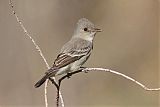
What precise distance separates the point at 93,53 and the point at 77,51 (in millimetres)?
3673

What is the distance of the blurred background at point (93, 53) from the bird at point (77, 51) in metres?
2.09

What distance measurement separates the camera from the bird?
5.14m

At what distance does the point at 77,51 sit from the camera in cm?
547

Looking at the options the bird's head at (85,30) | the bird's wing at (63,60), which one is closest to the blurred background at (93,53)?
the bird's head at (85,30)

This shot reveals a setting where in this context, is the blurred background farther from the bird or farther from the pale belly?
the pale belly

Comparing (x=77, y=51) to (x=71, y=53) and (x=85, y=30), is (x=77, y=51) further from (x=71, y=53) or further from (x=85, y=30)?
(x=85, y=30)

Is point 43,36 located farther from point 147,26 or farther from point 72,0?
point 147,26

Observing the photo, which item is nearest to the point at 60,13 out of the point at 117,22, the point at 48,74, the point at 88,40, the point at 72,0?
the point at 72,0

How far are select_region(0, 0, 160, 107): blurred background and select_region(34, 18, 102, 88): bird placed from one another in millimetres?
2086

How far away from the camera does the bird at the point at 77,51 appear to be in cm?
514

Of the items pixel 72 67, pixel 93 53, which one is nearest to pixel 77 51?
pixel 72 67

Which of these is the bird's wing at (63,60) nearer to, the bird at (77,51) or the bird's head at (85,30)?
the bird at (77,51)

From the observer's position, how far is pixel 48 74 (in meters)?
4.45

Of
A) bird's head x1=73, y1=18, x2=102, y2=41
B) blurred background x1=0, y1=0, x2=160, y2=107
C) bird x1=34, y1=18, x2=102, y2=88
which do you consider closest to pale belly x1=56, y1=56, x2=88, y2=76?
bird x1=34, y1=18, x2=102, y2=88
